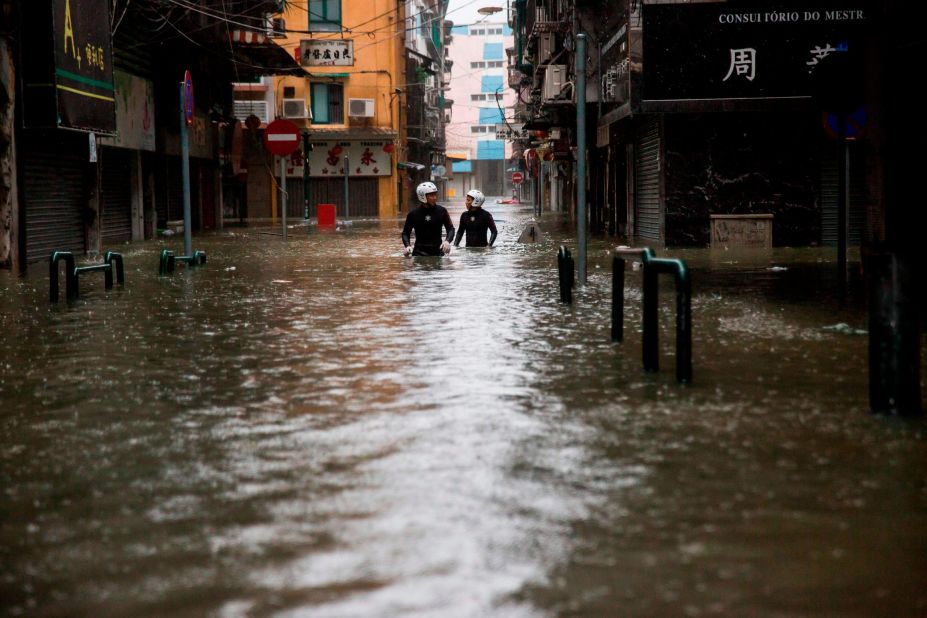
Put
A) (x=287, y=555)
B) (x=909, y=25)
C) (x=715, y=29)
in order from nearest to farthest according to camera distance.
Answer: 1. (x=287, y=555)
2. (x=909, y=25)
3. (x=715, y=29)

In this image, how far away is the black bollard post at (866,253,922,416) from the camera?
6.14 m

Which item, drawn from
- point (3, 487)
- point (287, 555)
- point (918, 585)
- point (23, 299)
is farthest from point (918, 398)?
point (23, 299)

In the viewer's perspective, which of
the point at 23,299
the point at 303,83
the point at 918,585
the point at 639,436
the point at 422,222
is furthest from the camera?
the point at 303,83

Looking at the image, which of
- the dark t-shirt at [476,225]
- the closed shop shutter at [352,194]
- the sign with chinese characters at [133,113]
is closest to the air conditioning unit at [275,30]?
the sign with chinese characters at [133,113]

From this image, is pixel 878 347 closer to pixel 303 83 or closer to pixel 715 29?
pixel 715 29

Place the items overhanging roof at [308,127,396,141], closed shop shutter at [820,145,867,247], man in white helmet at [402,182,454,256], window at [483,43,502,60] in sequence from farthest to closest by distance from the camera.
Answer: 1. window at [483,43,502,60]
2. overhanging roof at [308,127,396,141]
3. closed shop shutter at [820,145,867,247]
4. man in white helmet at [402,182,454,256]

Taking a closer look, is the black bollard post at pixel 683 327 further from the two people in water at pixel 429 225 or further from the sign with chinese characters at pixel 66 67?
the sign with chinese characters at pixel 66 67

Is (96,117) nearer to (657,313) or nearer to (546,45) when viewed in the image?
(657,313)

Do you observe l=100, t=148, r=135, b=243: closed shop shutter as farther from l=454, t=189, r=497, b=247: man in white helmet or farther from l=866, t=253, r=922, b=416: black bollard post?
l=866, t=253, r=922, b=416: black bollard post

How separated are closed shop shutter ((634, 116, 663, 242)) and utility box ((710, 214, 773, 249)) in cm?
111

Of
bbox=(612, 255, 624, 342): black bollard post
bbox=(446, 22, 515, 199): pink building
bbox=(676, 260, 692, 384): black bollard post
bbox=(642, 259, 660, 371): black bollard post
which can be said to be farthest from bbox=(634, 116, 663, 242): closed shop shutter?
bbox=(446, 22, 515, 199): pink building

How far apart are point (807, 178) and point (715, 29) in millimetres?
3341

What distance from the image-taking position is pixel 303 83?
2336 inches

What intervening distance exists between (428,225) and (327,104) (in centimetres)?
4093
